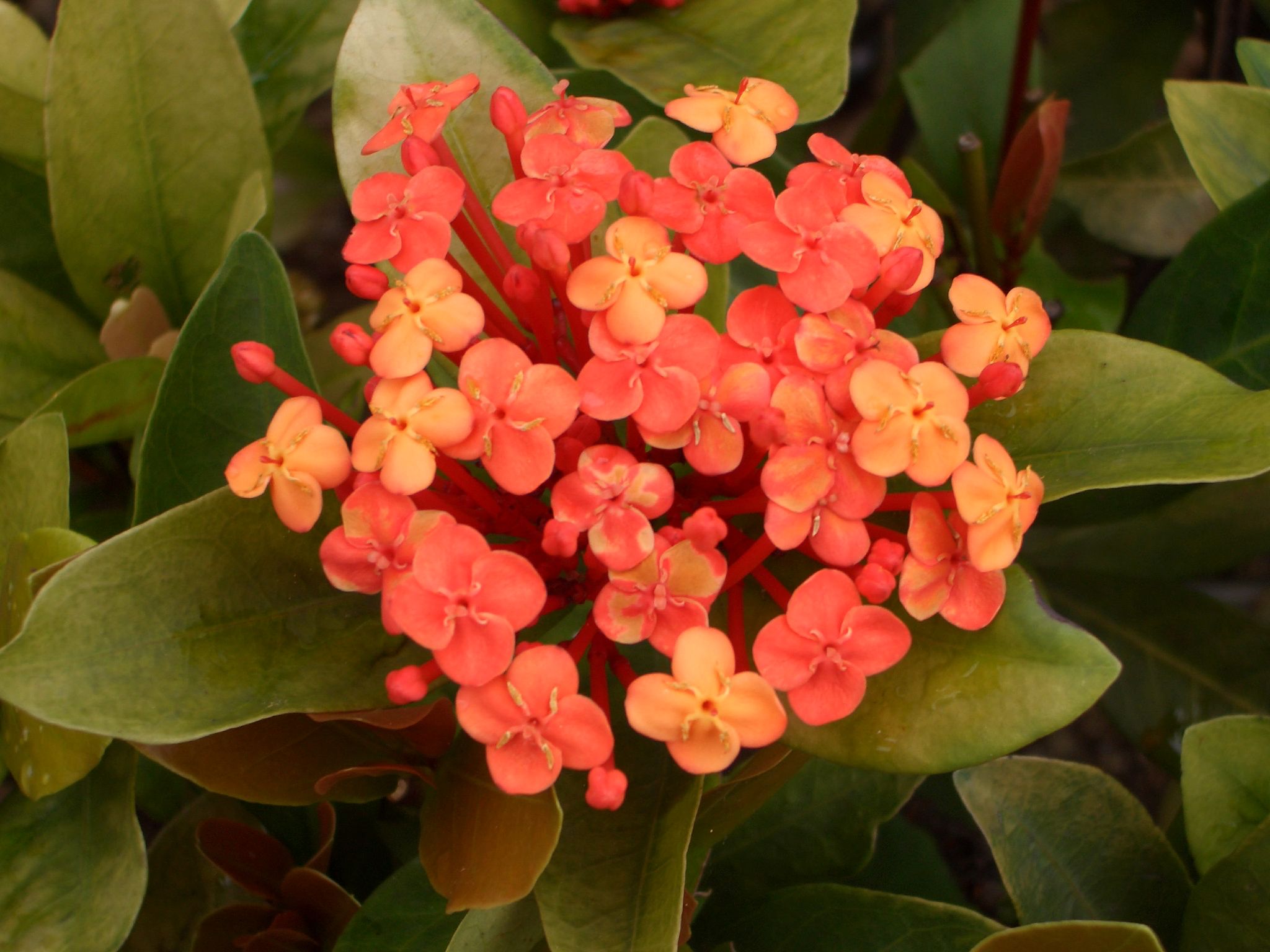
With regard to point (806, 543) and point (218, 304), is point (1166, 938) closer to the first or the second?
point (806, 543)

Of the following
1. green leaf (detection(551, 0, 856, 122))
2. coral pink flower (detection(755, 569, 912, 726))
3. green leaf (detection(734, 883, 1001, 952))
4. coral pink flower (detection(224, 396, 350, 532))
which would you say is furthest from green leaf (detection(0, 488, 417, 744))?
green leaf (detection(551, 0, 856, 122))

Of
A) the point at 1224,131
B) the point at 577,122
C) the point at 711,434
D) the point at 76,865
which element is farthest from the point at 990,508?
the point at 76,865

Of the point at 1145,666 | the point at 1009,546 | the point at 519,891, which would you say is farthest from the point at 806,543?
the point at 1145,666

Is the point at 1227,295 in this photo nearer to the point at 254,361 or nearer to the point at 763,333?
the point at 763,333

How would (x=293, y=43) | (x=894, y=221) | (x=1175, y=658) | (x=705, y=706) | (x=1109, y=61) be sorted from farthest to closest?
1. (x=1109, y=61)
2. (x=1175, y=658)
3. (x=293, y=43)
4. (x=894, y=221)
5. (x=705, y=706)

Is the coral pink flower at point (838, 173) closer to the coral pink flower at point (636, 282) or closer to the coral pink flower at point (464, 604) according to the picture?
the coral pink flower at point (636, 282)

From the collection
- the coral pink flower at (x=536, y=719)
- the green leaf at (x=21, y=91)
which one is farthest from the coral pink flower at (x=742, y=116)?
the green leaf at (x=21, y=91)
